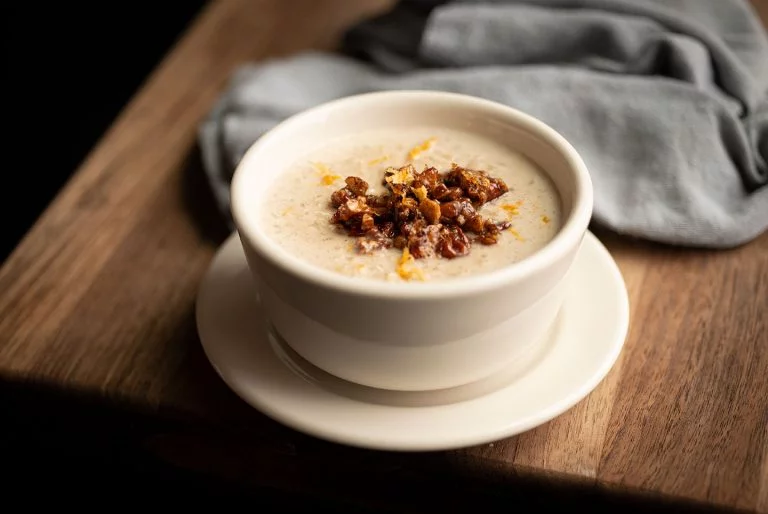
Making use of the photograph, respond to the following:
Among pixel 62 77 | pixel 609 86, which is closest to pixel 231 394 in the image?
pixel 609 86

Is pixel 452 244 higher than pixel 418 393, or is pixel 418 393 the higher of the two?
pixel 452 244

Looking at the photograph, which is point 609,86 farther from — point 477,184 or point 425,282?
point 425,282

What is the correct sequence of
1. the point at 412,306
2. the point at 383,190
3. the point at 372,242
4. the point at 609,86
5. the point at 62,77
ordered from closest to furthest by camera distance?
the point at 412,306
the point at 372,242
the point at 383,190
the point at 609,86
the point at 62,77

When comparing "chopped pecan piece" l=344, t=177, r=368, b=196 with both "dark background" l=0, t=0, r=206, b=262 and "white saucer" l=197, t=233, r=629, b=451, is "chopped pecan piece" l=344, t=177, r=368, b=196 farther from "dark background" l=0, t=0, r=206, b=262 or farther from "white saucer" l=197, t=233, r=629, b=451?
"dark background" l=0, t=0, r=206, b=262

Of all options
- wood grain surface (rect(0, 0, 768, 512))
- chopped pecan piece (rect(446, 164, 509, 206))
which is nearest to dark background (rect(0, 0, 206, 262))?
wood grain surface (rect(0, 0, 768, 512))

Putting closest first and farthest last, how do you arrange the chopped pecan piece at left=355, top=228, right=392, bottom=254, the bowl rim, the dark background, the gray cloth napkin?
the bowl rim, the chopped pecan piece at left=355, top=228, right=392, bottom=254, the gray cloth napkin, the dark background

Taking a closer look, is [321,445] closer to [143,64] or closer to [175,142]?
[175,142]
